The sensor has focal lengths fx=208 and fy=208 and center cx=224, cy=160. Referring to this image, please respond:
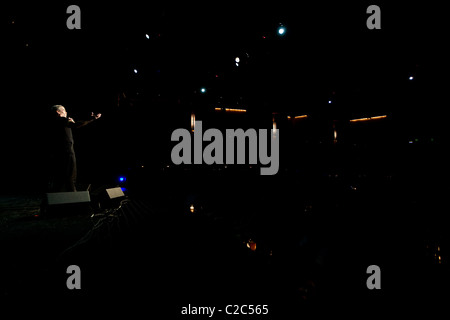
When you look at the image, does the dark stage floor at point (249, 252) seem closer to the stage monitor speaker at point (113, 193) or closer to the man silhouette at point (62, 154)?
the stage monitor speaker at point (113, 193)

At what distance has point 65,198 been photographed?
2.82 meters

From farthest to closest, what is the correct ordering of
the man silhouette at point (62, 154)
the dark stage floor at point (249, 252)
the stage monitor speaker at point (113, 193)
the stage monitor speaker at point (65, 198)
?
the stage monitor speaker at point (113, 193), the man silhouette at point (62, 154), the stage monitor speaker at point (65, 198), the dark stage floor at point (249, 252)

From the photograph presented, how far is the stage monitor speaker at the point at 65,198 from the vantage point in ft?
8.94

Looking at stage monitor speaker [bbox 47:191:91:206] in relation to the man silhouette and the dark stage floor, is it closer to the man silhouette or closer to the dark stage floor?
the dark stage floor

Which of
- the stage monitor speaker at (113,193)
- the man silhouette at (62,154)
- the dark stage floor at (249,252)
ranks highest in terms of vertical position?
the man silhouette at (62,154)

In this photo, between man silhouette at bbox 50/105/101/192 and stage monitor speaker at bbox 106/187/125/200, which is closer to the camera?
man silhouette at bbox 50/105/101/192

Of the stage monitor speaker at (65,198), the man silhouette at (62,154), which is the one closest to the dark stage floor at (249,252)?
the stage monitor speaker at (65,198)

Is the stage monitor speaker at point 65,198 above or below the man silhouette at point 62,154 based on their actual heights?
below

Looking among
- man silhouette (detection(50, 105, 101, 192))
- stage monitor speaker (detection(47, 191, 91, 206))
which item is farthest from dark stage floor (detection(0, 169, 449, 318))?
man silhouette (detection(50, 105, 101, 192))

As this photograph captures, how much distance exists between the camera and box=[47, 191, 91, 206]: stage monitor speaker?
107 inches

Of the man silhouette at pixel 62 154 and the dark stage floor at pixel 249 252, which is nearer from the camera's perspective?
the dark stage floor at pixel 249 252

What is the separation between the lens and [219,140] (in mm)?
9172

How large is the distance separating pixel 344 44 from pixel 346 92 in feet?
11.0
